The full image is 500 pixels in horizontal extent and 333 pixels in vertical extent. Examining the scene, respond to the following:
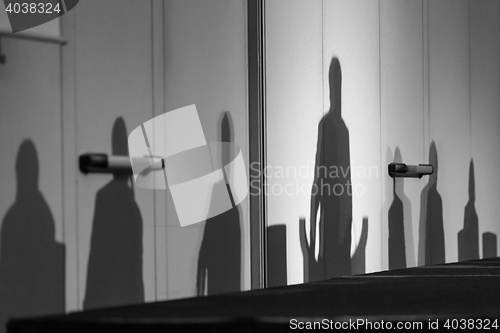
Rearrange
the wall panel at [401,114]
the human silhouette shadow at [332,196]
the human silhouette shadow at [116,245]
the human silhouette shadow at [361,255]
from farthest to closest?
the wall panel at [401,114]
the human silhouette shadow at [361,255]
the human silhouette shadow at [332,196]
the human silhouette shadow at [116,245]

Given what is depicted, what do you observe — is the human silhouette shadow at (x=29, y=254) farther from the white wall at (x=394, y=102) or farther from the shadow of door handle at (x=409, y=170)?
the shadow of door handle at (x=409, y=170)

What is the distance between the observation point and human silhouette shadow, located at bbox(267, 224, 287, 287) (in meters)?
1.34

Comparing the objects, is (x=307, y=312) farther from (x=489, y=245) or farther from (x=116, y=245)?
(x=489, y=245)

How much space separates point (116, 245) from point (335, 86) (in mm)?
688

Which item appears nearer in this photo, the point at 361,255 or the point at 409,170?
the point at 361,255

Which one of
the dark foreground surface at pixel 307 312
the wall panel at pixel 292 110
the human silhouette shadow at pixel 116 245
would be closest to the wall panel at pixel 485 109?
the wall panel at pixel 292 110

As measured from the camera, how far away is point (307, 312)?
0.54m

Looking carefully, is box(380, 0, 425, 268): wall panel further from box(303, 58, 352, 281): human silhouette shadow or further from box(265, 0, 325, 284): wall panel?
box(265, 0, 325, 284): wall panel

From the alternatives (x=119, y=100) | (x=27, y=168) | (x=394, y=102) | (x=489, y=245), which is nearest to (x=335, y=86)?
(x=394, y=102)

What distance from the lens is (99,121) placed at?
1.04m

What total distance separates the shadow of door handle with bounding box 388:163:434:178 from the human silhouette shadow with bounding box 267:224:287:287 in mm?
457

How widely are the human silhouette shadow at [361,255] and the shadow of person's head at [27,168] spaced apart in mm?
851

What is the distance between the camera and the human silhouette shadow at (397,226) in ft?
5.65

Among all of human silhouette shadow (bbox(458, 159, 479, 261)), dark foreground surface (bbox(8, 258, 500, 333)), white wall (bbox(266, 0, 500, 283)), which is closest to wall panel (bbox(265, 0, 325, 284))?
white wall (bbox(266, 0, 500, 283))
